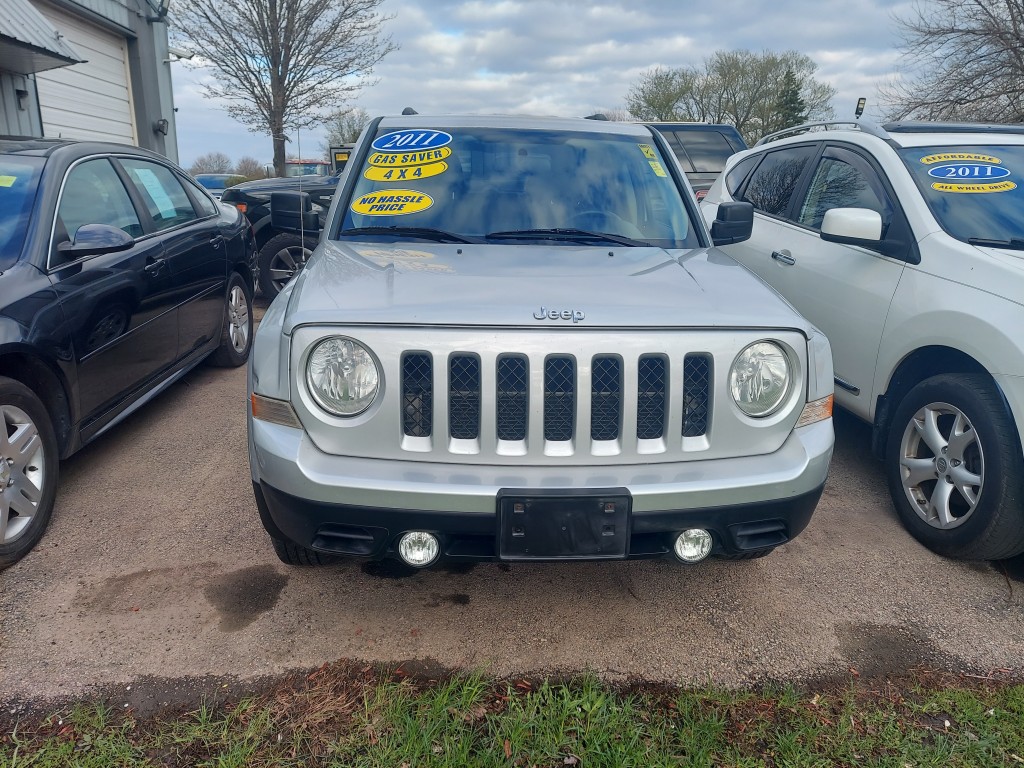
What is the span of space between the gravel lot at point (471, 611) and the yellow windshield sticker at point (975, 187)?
168 cm

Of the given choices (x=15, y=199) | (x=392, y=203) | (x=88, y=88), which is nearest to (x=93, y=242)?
(x=15, y=199)

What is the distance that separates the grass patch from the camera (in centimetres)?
205

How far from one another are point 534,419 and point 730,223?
196cm

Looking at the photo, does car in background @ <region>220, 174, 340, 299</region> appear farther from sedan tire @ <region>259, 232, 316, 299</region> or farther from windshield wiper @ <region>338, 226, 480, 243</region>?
windshield wiper @ <region>338, 226, 480, 243</region>

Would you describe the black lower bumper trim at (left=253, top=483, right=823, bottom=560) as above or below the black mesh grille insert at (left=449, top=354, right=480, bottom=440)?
below

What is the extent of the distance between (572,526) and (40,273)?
265 centimetres

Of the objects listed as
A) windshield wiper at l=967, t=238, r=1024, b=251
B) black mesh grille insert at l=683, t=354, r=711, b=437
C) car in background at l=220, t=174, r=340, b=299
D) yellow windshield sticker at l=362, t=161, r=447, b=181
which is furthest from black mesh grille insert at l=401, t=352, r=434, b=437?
car in background at l=220, t=174, r=340, b=299

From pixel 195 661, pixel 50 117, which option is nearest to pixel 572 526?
pixel 195 661

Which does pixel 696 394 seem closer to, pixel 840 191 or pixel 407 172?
pixel 407 172

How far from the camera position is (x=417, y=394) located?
2.23m

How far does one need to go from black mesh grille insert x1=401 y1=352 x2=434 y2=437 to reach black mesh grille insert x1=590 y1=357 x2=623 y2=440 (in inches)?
19.5

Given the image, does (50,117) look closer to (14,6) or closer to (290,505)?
(14,6)

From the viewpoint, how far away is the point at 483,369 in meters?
2.17

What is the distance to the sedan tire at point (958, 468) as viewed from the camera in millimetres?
2871
